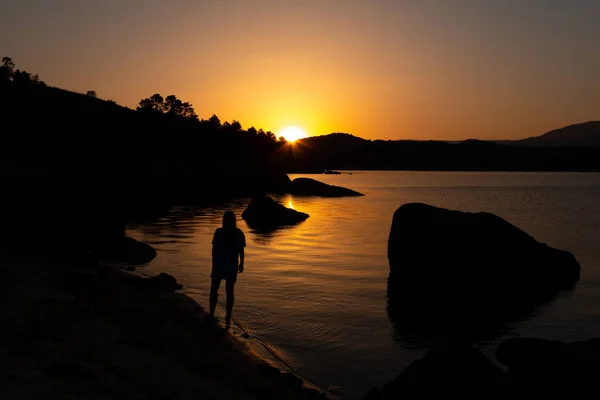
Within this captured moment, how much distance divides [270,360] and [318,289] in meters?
7.90

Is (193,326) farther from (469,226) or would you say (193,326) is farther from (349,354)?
(469,226)

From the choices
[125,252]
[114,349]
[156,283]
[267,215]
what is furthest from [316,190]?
[114,349]

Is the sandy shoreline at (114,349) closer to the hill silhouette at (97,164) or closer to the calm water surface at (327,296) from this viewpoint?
the calm water surface at (327,296)

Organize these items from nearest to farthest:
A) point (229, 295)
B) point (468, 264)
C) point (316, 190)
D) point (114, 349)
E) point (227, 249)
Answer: point (114, 349), point (227, 249), point (229, 295), point (468, 264), point (316, 190)

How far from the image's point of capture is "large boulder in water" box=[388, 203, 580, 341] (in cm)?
1933

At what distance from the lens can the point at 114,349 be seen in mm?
10156

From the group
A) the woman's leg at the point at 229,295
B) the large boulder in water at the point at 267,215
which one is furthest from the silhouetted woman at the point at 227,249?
the large boulder in water at the point at 267,215

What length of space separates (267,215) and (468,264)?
24.4m

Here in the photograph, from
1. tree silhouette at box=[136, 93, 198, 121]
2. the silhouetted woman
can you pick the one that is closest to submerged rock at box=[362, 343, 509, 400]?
the silhouetted woman

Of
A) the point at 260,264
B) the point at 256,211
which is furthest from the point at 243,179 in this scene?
the point at 260,264

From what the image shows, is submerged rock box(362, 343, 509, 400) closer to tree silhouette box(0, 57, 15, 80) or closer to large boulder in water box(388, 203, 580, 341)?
large boulder in water box(388, 203, 580, 341)

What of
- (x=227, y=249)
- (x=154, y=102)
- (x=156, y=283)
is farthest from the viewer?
(x=154, y=102)

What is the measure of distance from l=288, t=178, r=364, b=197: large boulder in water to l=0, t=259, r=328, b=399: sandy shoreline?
7614 centimetres

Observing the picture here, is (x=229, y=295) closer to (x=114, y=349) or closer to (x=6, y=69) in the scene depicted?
(x=114, y=349)
